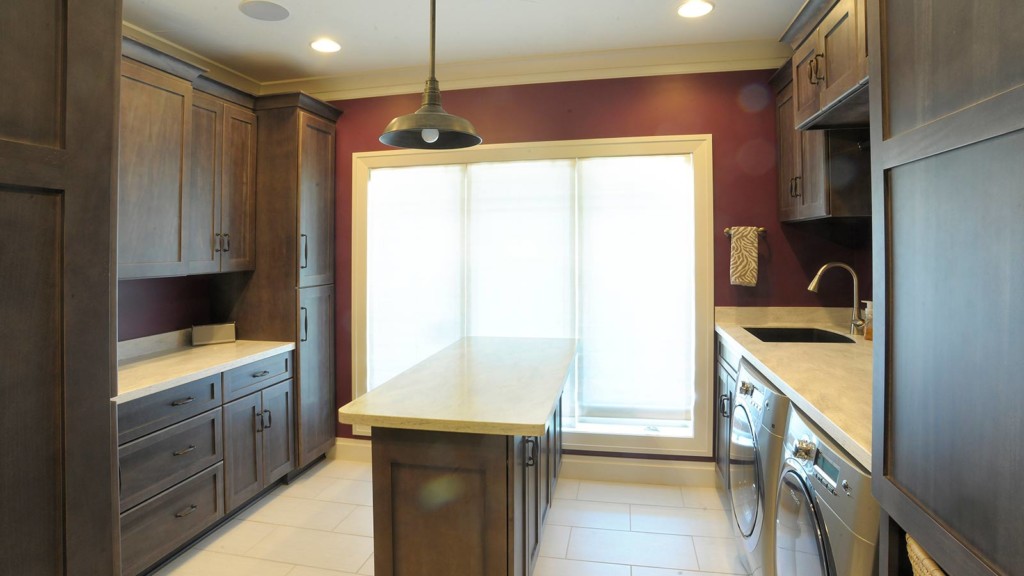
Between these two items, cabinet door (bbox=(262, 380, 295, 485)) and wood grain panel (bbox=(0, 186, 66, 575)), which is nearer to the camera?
wood grain panel (bbox=(0, 186, 66, 575))

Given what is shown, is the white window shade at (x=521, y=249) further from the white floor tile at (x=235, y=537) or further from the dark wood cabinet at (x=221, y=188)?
the white floor tile at (x=235, y=537)

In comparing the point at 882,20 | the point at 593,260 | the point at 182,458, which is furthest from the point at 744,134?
the point at 182,458

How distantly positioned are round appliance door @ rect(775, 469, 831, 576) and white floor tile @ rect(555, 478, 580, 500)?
1.54 meters

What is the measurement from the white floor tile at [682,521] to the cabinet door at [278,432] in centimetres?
209

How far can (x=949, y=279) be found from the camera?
74 cm

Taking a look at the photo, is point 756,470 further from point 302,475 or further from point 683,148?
point 302,475

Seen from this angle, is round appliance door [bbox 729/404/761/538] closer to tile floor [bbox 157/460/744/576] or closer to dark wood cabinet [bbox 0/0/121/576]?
tile floor [bbox 157/460/744/576]

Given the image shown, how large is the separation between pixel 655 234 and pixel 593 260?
42 centimetres

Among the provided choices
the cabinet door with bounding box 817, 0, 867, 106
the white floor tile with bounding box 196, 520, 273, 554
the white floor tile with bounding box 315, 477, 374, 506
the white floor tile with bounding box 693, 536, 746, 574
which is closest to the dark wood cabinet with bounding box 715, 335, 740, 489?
the white floor tile with bounding box 693, 536, 746, 574

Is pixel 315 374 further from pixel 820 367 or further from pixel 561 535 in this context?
pixel 820 367

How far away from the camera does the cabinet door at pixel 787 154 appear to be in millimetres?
2752

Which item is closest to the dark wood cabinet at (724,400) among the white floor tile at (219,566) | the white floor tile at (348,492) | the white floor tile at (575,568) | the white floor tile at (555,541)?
the white floor tile at (575,568)

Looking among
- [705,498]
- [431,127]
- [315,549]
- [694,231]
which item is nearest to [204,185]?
[431,127]

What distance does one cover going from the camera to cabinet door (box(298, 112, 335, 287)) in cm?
326
